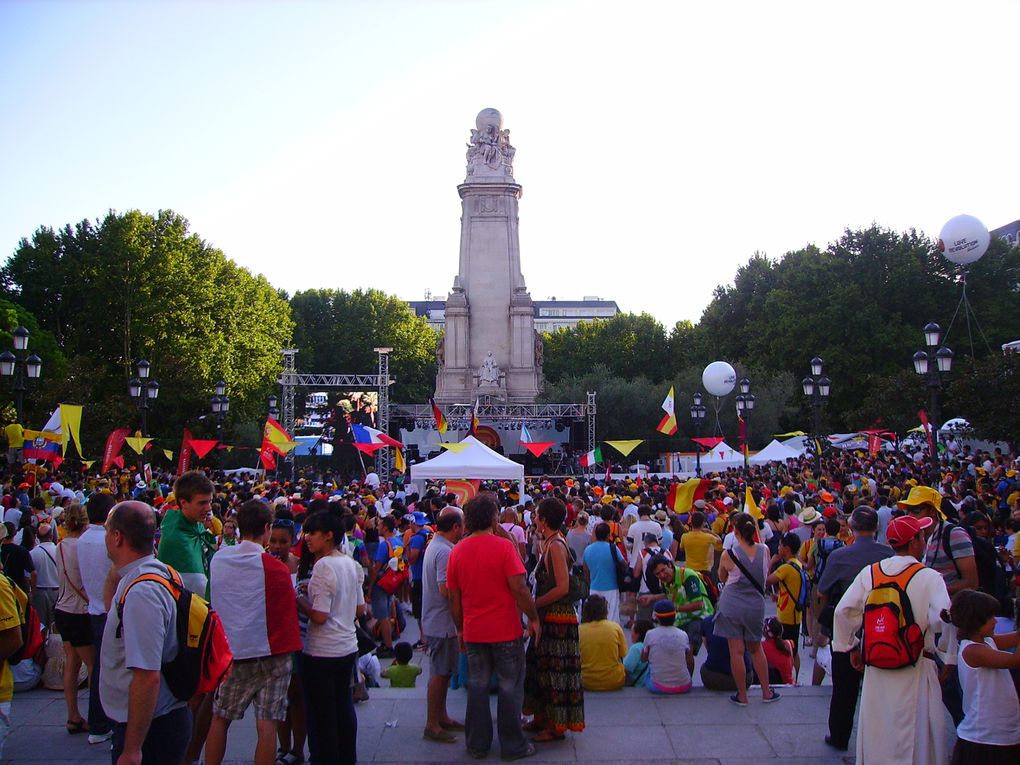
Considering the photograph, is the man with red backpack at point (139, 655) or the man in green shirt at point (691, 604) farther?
the man in green shirt at point (691, 604)

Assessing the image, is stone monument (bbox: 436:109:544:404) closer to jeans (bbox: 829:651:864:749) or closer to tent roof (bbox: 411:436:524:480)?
tent roof (bbox: 411:436:524:480)

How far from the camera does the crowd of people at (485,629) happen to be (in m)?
4.89

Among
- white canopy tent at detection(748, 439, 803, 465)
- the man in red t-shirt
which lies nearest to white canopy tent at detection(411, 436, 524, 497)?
the man in red t-shirt

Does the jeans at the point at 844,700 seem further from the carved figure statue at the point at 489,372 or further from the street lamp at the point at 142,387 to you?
the carved figure statue at the point at 489,372

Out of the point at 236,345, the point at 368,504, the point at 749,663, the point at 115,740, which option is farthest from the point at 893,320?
the point at 115,740

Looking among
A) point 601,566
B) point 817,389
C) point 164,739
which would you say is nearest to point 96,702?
point 164,739

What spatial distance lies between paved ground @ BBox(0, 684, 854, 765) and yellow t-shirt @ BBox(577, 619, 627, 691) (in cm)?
15

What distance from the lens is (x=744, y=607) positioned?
7.89 metres

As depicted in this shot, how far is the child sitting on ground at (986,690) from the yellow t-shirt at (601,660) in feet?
11.5

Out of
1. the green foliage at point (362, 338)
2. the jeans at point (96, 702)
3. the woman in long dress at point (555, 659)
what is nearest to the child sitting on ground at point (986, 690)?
the woman in long dress at point (555, 659)

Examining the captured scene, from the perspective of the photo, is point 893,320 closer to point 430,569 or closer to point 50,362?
point 50,362

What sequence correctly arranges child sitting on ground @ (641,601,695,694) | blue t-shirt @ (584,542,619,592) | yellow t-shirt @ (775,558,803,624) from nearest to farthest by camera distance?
child sitting on ground @ (641,601,695,694)
yellow t-shirt @ (775,558,803,624)
blue t-shirt @ (584,542,619,592)

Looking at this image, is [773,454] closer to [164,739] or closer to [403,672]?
[403,672]

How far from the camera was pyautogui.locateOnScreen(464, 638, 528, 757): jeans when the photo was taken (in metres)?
6.54
